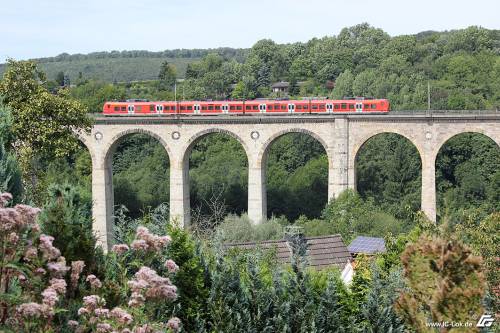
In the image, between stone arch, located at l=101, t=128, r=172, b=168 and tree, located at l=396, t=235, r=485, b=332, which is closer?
tree, located at l=396, t=235, r=485, b=332

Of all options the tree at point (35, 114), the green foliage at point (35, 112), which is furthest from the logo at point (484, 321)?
the green foliage at point (35, 112)

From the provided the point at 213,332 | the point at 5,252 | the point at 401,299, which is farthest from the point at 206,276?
the point at 5,252

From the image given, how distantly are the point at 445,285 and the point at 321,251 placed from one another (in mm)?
14953

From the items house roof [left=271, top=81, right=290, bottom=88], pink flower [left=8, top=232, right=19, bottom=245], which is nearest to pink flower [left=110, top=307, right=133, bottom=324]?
pink flower [left=8, top=232, right=19, bottom=245]

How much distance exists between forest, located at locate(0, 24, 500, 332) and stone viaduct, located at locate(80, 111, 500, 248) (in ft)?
8.00

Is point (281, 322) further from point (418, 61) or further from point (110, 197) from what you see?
point (418, 61)

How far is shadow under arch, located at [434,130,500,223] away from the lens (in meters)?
67.1

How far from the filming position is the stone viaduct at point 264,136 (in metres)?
46.9

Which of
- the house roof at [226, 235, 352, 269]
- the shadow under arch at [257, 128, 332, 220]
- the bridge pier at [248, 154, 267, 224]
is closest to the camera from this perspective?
the house roof at [226, 235, 352, 269]

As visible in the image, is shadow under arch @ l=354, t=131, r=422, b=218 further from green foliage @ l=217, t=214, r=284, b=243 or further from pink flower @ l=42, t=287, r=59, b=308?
pink flower @ l=42, t=287, r=59, b=308

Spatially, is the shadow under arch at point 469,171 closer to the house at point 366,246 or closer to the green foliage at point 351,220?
the green foliage at point 351,220

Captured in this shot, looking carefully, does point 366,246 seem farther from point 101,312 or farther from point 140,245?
point 101,312

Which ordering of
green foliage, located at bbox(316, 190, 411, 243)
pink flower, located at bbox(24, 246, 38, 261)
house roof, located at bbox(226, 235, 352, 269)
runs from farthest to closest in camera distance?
green foliage, located at bbox(316, 190, 411, 243) < house roof, located at bbox(226, 235, 352, 269) < pink flower, located at bbox(24, 246, 38, 261)

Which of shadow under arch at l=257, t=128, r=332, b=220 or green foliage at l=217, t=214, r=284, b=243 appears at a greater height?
green foliage at l=217, t=214, r=284, b=243
